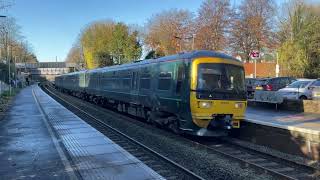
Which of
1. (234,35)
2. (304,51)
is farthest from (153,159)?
(234,35)

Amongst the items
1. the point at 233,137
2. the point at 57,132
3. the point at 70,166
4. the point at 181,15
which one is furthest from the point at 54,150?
the point at 181,15

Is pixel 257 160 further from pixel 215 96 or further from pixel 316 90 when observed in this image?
pixel 316 90

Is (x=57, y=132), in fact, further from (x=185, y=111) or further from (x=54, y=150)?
(x=185, y=111)

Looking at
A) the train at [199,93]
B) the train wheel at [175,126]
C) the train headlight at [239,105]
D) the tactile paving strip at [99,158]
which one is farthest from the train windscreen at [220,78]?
the tactile paving strip at [99,158]

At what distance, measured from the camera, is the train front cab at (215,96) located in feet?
43.0

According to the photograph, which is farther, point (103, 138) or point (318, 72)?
point (318, 72)

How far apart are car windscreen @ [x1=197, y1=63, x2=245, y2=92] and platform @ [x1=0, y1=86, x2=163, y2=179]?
332cm

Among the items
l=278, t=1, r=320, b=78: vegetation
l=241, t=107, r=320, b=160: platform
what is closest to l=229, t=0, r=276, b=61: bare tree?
l=278, t=1, r=320, b=78: vegetation

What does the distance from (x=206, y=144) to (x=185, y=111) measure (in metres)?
1.23

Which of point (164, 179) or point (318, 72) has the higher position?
point (318, 72)

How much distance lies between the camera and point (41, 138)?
47.7 ft

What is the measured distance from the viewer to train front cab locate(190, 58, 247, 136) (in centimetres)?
1310

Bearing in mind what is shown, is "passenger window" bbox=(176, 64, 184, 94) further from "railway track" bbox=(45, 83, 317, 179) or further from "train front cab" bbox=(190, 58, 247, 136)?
"railway track" bbox=(45, 83, 317, 179)

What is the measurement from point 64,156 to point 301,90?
680 inches
